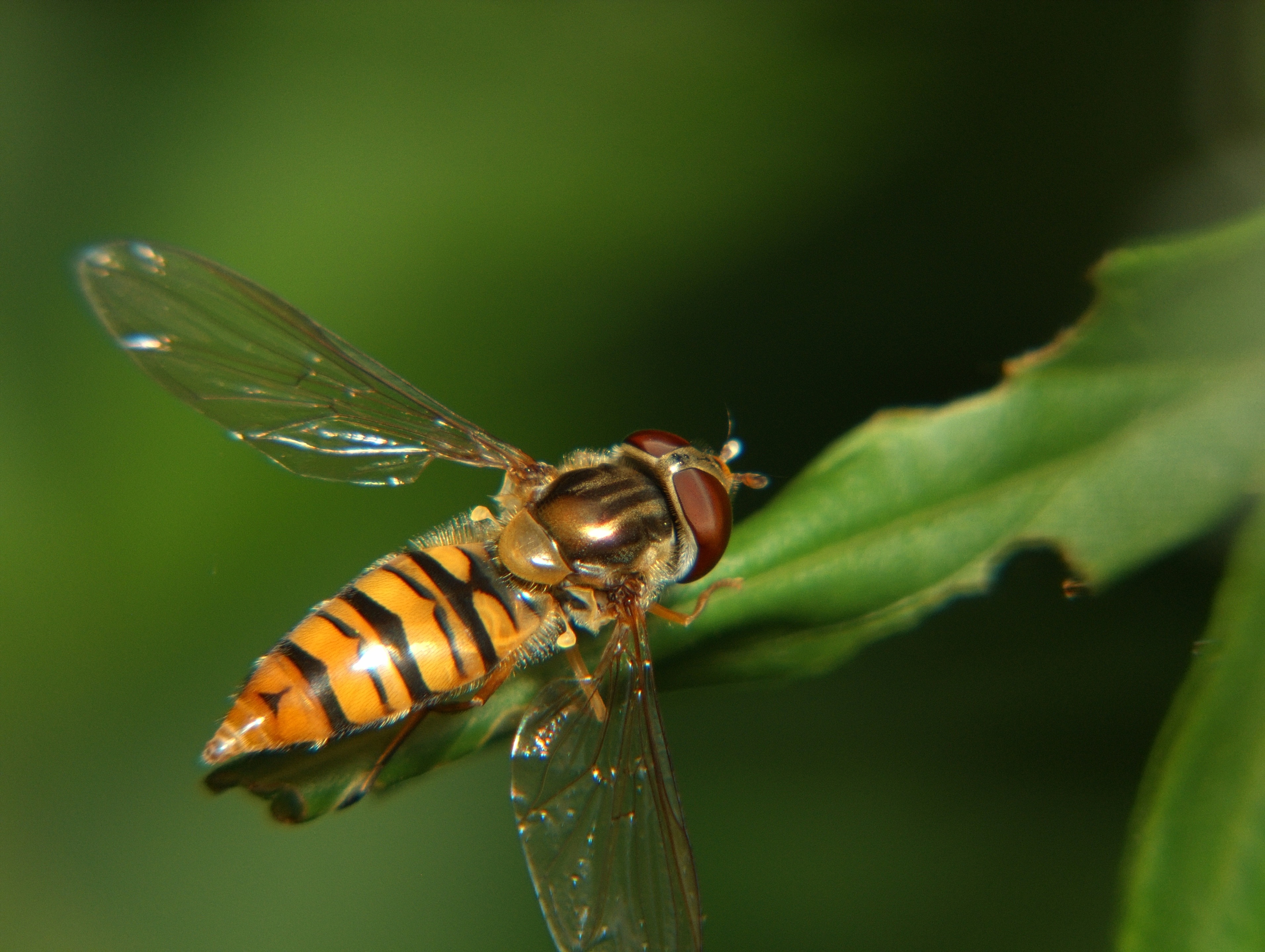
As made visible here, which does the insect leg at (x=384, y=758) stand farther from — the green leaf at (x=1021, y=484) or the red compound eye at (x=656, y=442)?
the red compound eye at (x=656, y=442)

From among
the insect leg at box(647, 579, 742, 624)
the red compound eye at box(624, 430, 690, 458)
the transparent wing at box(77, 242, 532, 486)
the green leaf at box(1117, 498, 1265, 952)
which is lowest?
the green leaf at box(1117, 498, 1265, 952)

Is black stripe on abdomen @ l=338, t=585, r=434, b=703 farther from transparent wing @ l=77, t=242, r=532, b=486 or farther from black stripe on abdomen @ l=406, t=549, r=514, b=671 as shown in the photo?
transparent wing @ l=77, t=242, r=532, b=486

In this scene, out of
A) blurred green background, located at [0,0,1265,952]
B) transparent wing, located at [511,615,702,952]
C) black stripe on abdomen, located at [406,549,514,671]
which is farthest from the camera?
blurred green background, located at [0,0,1265,952]

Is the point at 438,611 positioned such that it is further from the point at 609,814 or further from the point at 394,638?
Answer: the point at 609,814

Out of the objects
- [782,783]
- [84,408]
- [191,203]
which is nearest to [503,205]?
[191,203]

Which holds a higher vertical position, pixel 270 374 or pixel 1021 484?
pixel 270 374

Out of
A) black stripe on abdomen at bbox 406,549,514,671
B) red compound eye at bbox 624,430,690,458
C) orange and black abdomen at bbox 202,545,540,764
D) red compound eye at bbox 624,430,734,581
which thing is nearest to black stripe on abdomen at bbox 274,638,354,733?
orange and black abdomen at bbox 202,545,540,764

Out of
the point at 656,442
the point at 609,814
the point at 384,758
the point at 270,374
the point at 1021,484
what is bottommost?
the point at 609,814

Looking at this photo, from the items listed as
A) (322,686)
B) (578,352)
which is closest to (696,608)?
(322,686)
